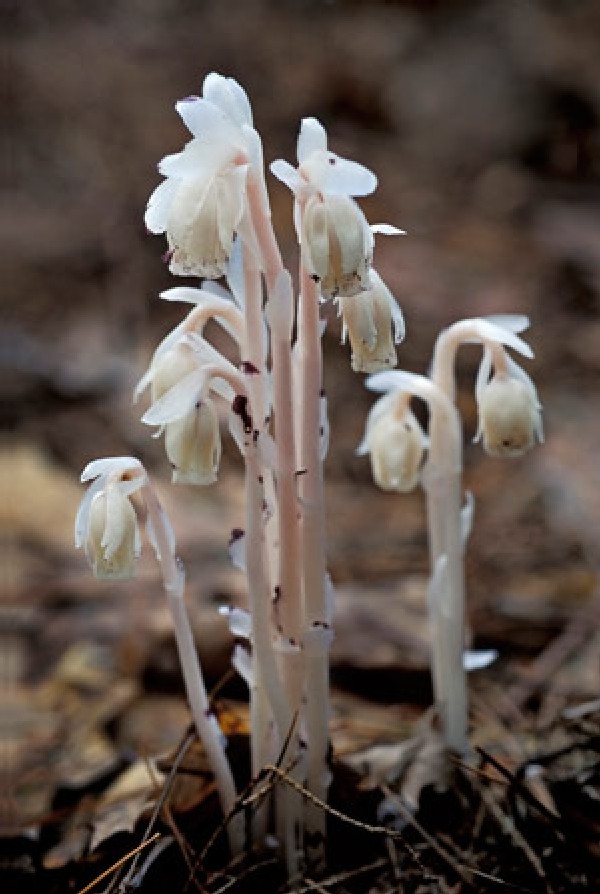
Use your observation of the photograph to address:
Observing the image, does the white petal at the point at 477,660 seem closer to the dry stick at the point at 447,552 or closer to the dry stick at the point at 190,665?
the dry stick at the point at 447,552

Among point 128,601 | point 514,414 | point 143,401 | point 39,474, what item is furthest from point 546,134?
point 514,414

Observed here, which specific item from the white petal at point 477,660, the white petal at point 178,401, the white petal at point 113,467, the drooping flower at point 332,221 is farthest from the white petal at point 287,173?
the white petal at point 477,660

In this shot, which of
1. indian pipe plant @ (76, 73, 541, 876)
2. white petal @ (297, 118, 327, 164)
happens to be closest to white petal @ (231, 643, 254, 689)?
indian pipe plant @ (76, 73, 541, 876)

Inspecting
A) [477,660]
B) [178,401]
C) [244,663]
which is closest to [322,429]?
[178,401]

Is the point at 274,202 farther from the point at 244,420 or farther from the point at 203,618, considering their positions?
the point at 244,420

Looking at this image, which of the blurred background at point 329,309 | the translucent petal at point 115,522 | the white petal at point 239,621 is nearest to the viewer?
the translucent petal at point 115,522

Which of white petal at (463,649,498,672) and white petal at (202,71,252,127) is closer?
white petal at (202,71,252,127)

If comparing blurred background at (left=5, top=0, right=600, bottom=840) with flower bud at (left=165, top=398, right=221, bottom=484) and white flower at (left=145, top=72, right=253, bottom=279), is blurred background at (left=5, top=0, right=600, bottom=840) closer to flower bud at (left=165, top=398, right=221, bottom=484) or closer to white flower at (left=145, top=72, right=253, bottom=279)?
flower bud at (left=165, top=398, right=221, bottom=484)

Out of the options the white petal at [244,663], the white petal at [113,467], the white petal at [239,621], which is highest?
the white petal at [113,467]
